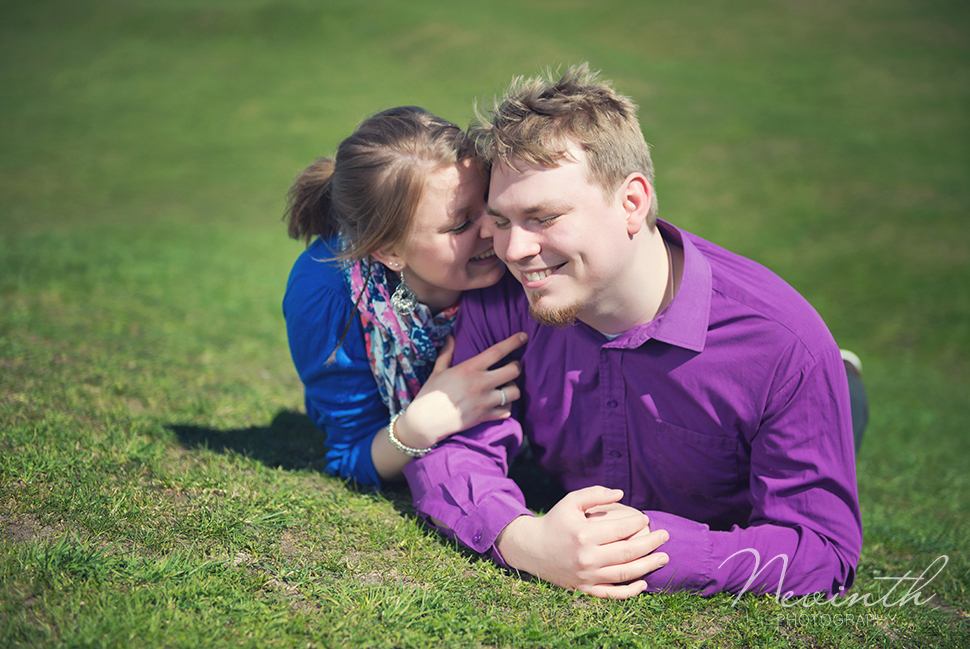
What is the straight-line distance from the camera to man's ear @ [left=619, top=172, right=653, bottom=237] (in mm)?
2938

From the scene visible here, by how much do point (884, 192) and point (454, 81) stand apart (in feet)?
51.0

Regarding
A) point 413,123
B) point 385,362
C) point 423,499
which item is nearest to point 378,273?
point 385,362

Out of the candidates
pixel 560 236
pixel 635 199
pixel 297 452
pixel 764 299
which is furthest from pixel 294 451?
pixel 764 299

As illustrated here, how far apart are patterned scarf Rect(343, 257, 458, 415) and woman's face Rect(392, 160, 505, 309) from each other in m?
0.24

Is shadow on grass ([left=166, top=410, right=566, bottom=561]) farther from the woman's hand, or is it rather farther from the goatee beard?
the goatee beard

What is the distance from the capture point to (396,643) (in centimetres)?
246

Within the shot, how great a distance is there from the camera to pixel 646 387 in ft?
10.1

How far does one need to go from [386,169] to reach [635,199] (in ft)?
3.79

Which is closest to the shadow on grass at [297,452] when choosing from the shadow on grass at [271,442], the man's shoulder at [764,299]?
the shadow on grass at [271,442]

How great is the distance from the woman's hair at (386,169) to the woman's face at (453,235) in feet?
0.16

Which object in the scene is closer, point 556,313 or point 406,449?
point 556,313

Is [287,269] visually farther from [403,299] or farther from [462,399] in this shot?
[462,399]

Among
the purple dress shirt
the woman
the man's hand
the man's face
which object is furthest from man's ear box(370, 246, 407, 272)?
the man's hand

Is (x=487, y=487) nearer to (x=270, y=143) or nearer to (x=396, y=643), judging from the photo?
(x=396, y=643)
